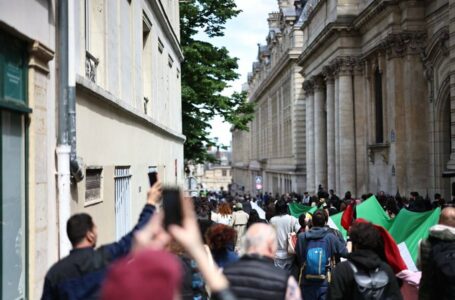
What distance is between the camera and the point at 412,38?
2455 centimetres

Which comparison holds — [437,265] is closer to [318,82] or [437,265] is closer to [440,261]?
[440,261]

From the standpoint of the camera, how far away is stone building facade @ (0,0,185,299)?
6.08 metres

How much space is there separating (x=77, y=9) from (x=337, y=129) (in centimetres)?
2605

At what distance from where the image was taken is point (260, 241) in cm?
398

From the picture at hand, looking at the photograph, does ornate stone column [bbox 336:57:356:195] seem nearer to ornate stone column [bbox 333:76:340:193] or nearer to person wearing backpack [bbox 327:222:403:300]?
ornate stone column [bbox 333:76:340:193]

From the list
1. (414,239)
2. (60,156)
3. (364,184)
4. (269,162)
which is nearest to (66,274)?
(60,156)

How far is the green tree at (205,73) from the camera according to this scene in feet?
93.8

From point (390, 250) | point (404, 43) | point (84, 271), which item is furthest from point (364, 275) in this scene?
point (404, 43)

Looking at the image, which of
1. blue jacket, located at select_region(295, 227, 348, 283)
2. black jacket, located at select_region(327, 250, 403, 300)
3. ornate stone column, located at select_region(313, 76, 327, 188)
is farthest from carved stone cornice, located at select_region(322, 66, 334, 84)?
black jacket, located at select_region(327, 250, 403, 300)

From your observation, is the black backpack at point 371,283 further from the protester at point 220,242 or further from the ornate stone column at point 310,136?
the ornate stone column at point 310,136

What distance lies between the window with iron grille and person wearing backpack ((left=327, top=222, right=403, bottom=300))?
4143mm

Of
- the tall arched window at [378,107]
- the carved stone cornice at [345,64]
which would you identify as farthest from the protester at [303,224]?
the carved stone cornice at [345,64]

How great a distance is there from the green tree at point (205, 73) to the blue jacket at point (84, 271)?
24050mm

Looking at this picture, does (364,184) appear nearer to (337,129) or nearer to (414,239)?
(337,129)
